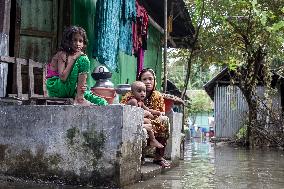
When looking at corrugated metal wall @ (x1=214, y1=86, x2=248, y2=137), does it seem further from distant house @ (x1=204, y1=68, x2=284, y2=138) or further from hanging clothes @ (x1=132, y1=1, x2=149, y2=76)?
hanging clothes @ (x1=132, y1=1, x2=149, y2=76)

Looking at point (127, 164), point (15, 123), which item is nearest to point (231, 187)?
point (127, 164)

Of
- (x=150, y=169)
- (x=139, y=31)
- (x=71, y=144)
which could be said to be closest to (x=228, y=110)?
(x=139, y=31)

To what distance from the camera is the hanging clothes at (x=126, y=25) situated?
27.1 ft

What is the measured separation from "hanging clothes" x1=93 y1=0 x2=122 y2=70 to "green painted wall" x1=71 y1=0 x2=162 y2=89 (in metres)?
0.35

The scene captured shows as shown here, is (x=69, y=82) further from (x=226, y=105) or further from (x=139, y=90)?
(x=226, y=105)

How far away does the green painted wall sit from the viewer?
292 inches

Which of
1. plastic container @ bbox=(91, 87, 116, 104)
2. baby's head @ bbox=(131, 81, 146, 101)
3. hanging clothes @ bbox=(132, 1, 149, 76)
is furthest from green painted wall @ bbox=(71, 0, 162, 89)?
baby's head @ bbox=(131, 81, 146, 101)

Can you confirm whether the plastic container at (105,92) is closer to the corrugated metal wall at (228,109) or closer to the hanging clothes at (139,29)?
the hanging clothes at (139,29)

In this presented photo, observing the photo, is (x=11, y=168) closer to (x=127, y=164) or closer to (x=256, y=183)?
(x=127, y=164)

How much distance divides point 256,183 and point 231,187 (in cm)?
47

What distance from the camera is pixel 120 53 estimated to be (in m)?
10.2

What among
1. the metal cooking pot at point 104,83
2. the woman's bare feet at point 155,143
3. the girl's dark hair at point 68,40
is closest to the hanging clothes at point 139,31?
the metal cooking pot at point 104,83

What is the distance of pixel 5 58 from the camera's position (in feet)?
16.3

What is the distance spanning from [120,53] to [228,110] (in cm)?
1219
